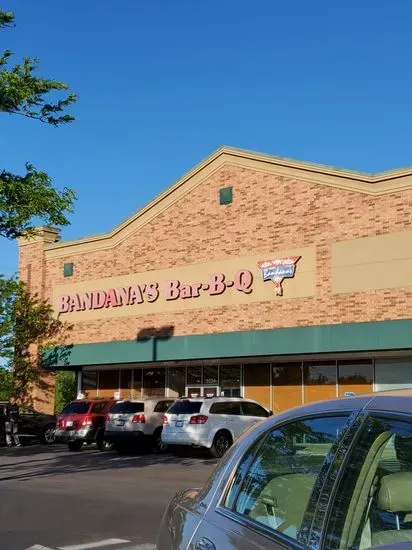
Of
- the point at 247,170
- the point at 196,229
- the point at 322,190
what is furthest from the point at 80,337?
the point at 322,190

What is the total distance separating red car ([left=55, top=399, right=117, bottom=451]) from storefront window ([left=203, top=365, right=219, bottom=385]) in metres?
4.88

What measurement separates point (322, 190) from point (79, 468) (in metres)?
11.9

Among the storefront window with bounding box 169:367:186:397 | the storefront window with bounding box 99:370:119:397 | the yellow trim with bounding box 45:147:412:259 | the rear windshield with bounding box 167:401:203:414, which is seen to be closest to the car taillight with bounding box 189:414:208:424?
the rear windshield with bounding box 167:401:203:414

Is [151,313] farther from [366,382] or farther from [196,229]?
[366,382]

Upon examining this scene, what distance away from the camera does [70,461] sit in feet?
61.1

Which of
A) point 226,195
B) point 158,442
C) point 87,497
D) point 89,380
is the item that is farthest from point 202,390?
point 87,497

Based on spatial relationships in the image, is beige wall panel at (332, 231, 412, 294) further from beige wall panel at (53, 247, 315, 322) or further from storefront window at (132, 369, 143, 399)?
storefront window at (132, 369, 143, 399)

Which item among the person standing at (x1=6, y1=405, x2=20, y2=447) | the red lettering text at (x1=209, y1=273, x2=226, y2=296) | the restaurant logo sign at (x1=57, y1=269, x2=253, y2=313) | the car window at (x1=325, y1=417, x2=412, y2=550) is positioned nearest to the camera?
the car window at (x1=325, y1=417, x2=412, y2=550)

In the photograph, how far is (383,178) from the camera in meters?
21.1

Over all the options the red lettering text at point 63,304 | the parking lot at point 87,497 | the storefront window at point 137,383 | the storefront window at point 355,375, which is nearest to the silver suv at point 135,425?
the parking lot at point 87,497

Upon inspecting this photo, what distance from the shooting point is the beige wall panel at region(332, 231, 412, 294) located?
20.5 m

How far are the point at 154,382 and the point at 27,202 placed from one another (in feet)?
46.0

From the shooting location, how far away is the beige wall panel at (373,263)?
20.5 meters

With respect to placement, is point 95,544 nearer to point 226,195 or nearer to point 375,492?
point 375,492
